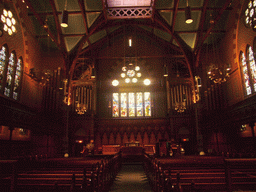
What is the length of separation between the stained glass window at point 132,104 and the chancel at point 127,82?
100 mm

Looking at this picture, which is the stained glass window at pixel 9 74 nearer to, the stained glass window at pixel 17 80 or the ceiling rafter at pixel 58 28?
the stained glass window at pixel 17 80

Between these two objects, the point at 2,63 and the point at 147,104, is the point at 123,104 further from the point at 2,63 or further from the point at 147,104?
the point at 2,63

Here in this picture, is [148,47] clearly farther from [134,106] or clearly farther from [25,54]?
[25,54]

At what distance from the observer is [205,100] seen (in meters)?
17.8

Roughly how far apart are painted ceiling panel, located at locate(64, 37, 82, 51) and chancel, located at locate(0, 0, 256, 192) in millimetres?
84

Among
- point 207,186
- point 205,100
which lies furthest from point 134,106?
point 207,186

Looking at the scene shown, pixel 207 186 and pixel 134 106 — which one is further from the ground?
pixel 134 106

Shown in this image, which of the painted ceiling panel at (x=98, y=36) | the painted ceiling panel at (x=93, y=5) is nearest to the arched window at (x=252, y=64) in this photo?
the painted ceiling panel at (x=93, y=5)

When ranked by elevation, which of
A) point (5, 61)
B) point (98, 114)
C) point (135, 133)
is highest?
point (5, 61)

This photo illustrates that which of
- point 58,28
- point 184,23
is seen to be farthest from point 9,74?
point 184,23

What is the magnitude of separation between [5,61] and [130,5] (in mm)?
9231

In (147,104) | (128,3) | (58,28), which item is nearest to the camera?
(58,28)

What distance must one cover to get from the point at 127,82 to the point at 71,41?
270 inches

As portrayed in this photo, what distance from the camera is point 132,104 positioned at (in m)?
20.9
